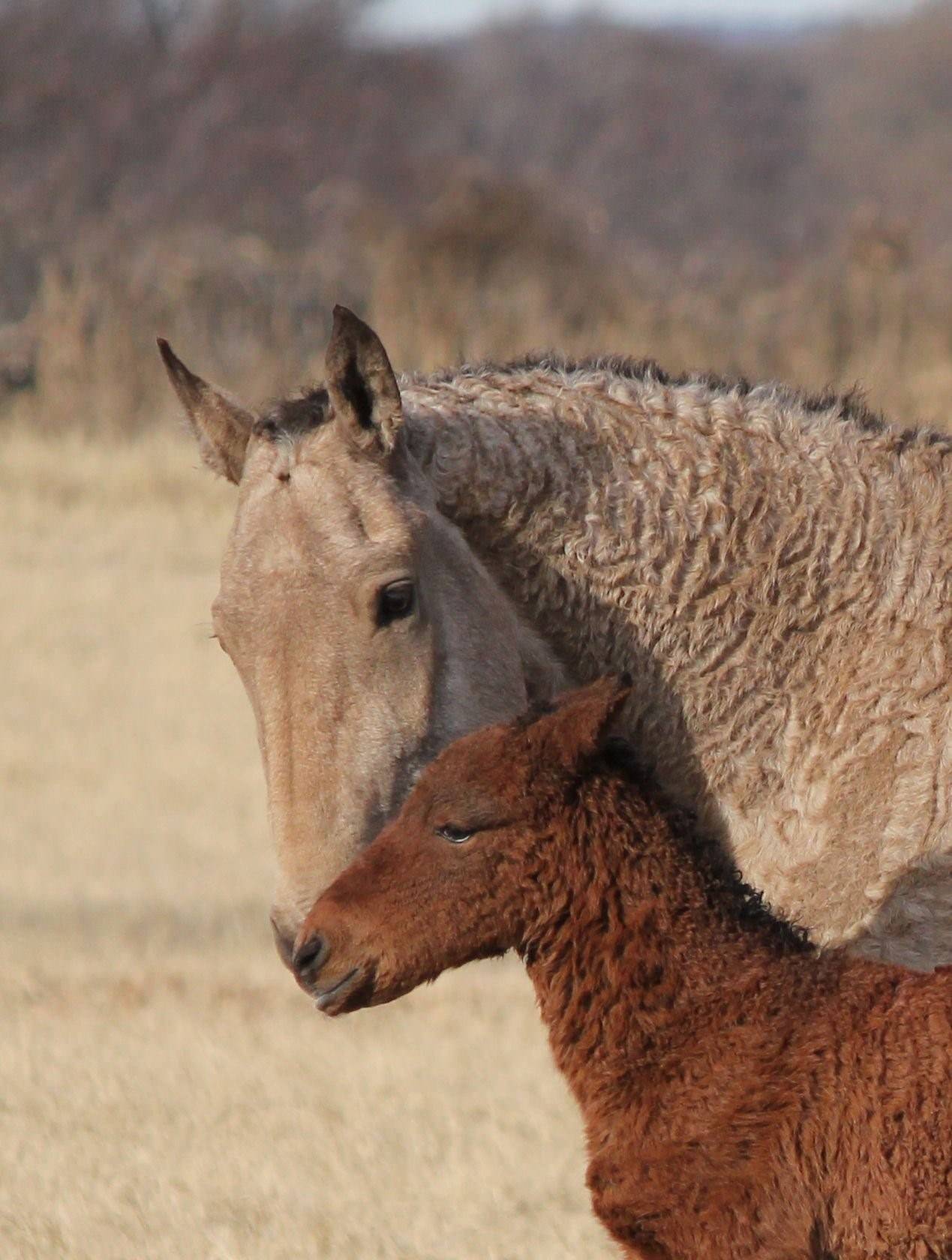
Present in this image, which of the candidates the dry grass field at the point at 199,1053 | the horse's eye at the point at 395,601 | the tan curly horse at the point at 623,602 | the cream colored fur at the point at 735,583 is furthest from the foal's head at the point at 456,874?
the dry grass field at the point at 199,1053

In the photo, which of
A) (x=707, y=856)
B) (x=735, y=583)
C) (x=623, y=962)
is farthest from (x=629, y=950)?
(x=735, y=583)

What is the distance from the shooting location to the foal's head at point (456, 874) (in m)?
3.37

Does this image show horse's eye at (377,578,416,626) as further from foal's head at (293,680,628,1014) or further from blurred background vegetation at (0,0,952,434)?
blurred background vegetation at (0,0,952,434)

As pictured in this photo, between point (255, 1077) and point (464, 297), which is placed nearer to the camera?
point (255, 1077)

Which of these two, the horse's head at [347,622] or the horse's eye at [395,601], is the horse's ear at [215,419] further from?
the horse's eye at [395,601]

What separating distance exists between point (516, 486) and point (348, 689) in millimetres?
606

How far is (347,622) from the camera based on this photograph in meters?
3.86

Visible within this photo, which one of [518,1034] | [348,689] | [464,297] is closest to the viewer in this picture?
[348,689]

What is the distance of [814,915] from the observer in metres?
3.88

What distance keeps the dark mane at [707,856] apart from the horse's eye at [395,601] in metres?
0.62

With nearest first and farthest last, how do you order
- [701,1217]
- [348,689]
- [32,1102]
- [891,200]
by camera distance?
[701,1217]
[348,689]
[32,1102]
[891,200]

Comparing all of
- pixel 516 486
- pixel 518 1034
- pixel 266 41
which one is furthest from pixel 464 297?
pixel 266 41

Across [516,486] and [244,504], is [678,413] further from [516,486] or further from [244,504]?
[244,504]

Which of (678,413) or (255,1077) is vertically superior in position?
(678,413)
